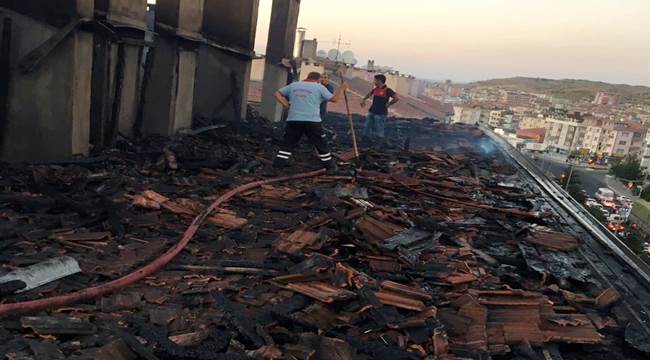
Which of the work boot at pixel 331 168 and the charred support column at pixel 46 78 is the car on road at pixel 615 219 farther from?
the charred support column at pixel 46 78

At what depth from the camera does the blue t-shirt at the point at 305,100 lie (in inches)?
326

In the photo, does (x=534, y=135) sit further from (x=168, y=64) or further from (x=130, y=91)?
(x=130, y=91)

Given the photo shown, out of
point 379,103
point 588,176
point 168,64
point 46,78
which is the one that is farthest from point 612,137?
point 46,78

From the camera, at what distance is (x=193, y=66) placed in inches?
412

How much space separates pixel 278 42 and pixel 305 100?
9.13m

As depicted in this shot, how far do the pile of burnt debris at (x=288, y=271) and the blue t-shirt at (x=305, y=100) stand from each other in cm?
138

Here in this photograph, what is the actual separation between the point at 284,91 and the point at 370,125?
5.37m

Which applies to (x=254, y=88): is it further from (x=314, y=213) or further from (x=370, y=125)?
(x=314, y=213)

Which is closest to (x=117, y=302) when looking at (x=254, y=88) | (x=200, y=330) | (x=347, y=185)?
(x=200, y=330)

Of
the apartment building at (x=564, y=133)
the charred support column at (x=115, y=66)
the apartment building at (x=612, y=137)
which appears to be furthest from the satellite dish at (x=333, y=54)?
the apartment building at (x=612, y=137)

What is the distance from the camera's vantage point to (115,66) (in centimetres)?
831

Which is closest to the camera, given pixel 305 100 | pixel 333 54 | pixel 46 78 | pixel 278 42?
pixel 46 78

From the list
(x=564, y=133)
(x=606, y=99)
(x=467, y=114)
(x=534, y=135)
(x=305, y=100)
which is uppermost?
(x=606, y=99)

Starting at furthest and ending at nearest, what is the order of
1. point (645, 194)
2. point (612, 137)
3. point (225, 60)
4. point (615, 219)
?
1. point (612, 137)
2. point (645, 194)
3. point (615, 219)
4. point (225, 60)
